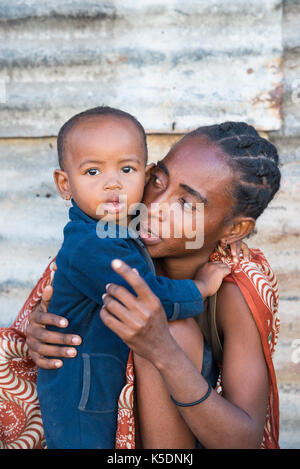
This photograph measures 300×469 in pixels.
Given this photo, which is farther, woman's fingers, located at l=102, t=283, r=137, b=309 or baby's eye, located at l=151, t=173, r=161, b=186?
baby's eye, located at l=151, t=173, r=161, b=186

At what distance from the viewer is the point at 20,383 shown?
77.5 inches

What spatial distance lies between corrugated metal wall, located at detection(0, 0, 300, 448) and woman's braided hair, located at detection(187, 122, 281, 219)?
3.17ft

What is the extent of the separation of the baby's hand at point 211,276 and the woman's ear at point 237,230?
11cm

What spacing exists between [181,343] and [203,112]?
5.27 ft

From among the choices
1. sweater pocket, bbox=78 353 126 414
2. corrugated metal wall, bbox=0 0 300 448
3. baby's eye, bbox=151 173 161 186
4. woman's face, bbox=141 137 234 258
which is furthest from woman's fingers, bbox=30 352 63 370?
corrugated metal wall, bbox=0 0 300 448

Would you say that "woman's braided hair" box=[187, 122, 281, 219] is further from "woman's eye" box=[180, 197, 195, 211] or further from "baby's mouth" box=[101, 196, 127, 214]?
"baby's mouth" box=[101, 196, 127, 214]

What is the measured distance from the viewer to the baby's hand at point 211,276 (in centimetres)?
176

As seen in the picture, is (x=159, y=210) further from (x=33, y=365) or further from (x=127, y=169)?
(x=33, y=365)

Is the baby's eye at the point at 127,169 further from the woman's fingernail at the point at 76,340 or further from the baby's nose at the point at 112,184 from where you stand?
the woman's fingernail at the point at 76,340

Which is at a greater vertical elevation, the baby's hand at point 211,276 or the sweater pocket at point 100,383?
the baby's hand at point 211,276

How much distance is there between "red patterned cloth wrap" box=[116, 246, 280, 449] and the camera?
1.59m

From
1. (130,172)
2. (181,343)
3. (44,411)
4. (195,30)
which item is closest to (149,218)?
(130,172)

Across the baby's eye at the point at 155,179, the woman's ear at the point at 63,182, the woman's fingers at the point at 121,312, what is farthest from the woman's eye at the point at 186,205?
the woman's fingers at the point at 121,312
